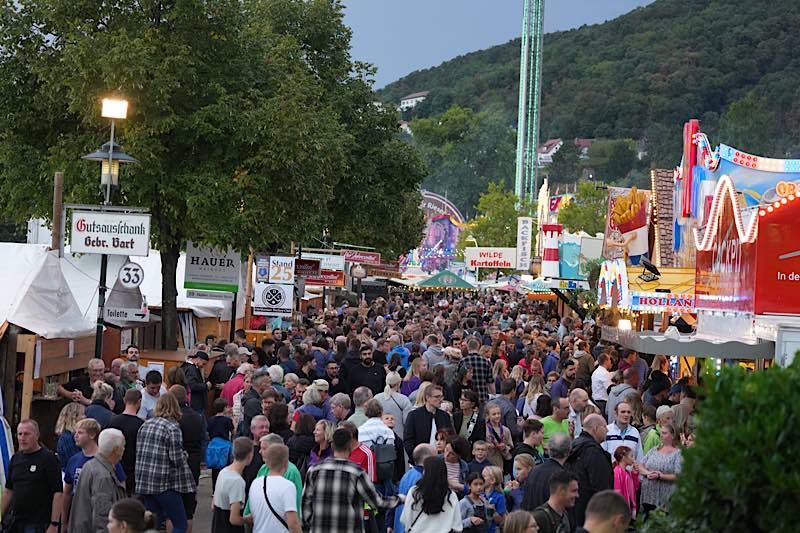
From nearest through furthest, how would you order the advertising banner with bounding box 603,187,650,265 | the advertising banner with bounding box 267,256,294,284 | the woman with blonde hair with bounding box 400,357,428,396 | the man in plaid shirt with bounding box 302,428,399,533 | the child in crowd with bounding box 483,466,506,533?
the man in plaid shirt with bounding box 302,428,399,533, the child in crowd with bounding box 483,466,506,533, the woman with blonde hair with bounding box 400,357,428,396, the advertising banner with bounding box 267,256,294,284, the advertising banner with bounding box 603,187,650,265

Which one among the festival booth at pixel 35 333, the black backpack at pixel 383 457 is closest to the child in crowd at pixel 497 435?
the black backpack at pixel 383 457

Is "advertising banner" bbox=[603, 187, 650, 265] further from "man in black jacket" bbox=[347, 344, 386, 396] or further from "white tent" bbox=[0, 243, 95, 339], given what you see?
"white tent" bbox=[0, 243, 95, 339]

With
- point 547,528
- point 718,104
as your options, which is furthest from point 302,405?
point 718,104

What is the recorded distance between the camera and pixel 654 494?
36.6 ft

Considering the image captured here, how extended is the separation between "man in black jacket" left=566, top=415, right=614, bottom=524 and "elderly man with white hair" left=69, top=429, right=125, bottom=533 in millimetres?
3432

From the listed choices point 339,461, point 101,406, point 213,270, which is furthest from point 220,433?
point 213,270

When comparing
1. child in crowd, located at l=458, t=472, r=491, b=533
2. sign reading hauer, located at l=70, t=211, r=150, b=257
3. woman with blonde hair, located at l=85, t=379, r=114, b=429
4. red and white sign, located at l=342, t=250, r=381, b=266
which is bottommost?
child in crowd, located at l=458, t=472, r=491, b=533

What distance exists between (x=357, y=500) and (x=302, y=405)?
4854 mm

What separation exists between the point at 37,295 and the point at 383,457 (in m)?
6.41

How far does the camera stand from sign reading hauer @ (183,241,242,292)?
24656 millimetres

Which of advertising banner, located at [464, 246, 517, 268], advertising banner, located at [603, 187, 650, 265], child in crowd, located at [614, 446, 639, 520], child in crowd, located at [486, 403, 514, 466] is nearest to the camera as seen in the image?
child in crowd, located at [614, 446, 639, 520]

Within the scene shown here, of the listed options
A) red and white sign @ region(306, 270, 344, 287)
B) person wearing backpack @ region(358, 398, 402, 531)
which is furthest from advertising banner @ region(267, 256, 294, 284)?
person wearing backpack @ region(358, 398, 402, 531)

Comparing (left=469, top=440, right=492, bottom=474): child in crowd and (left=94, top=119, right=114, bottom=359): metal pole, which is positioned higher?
(left=94, top=119, right=114, bottom=359): metal pole

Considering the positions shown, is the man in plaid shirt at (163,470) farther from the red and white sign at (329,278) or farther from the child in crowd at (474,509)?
the red and white sign at (329,278)
